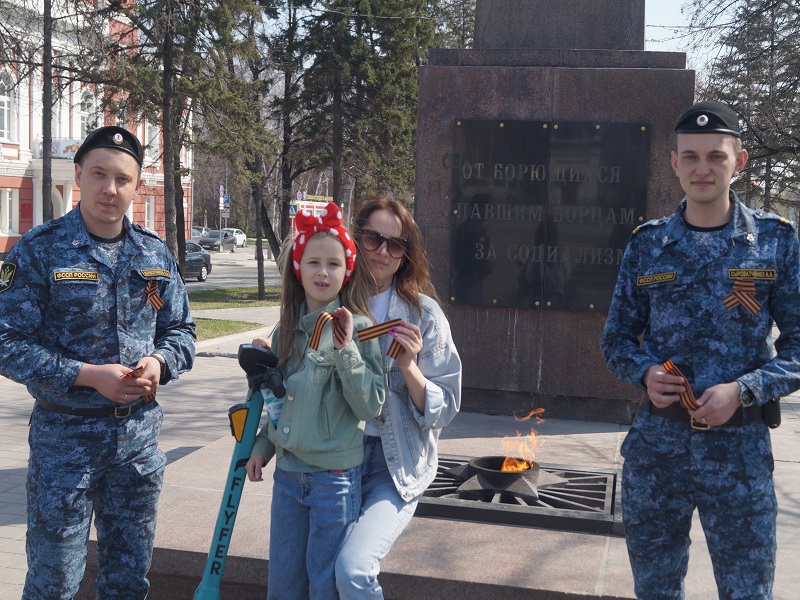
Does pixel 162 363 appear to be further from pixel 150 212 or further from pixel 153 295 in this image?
pixel 150 212

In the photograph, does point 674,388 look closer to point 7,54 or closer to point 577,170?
point 577,170

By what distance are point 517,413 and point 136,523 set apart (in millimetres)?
3921

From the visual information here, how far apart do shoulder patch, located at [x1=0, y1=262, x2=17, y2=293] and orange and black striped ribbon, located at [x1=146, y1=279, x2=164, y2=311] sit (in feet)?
1.44

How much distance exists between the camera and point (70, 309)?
300 centimetres

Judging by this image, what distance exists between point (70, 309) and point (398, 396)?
112 cm

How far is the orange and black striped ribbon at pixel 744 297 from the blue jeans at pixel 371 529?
47.2 inches

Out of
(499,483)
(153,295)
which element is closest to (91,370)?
(153,295)

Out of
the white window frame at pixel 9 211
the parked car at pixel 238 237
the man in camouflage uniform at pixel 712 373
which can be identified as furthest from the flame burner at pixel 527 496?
the parked car at pixel 238 237

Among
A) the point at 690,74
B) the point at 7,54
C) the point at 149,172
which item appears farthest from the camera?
the point at 149,172

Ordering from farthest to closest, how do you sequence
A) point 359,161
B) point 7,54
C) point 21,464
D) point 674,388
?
point 359,161
point 7,54
point 21,464
point 674,388

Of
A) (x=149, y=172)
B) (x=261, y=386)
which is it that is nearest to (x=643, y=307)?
(x=261, y=386)

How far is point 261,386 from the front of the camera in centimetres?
296

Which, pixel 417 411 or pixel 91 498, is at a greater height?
pixel 417 411

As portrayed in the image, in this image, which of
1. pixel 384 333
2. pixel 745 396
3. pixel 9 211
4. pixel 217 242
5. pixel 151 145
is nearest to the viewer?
pixel 745 396
